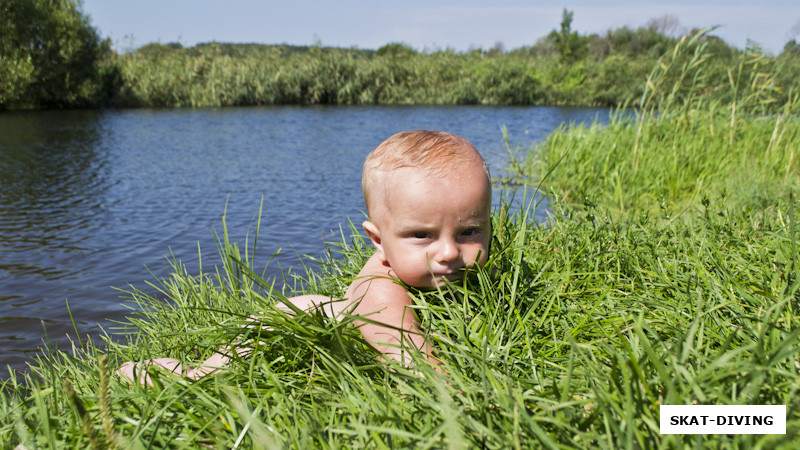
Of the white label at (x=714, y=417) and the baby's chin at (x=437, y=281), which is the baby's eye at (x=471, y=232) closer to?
the baby's chin at (x=437, y=281)

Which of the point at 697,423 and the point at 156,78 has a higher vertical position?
the point at 156,78

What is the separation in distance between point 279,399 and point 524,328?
85 cm

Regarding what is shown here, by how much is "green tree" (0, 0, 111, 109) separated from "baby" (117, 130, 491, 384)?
2779cm

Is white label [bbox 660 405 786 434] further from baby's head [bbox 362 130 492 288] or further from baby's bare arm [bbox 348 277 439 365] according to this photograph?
baby's head [bbox 362 130 492 288]

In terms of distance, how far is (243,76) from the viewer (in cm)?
2822

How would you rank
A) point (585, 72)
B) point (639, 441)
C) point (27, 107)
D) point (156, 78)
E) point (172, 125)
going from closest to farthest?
point (639, 441) < point (172, 125) < point (27, 107) < point (156, 78) < point (585, 72)

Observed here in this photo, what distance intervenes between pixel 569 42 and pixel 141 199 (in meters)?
47.2

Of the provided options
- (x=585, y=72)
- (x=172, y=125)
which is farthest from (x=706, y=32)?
(x=585, y=72)

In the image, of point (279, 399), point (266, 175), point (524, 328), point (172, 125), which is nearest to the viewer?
point (279, 399)

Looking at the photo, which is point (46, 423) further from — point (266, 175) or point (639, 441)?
point (266, 175)

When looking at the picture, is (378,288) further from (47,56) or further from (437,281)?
(47,56)

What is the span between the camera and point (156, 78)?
90.9 feet

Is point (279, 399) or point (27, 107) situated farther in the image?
point (27, 107)

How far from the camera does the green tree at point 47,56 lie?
Result: 23953 mm
